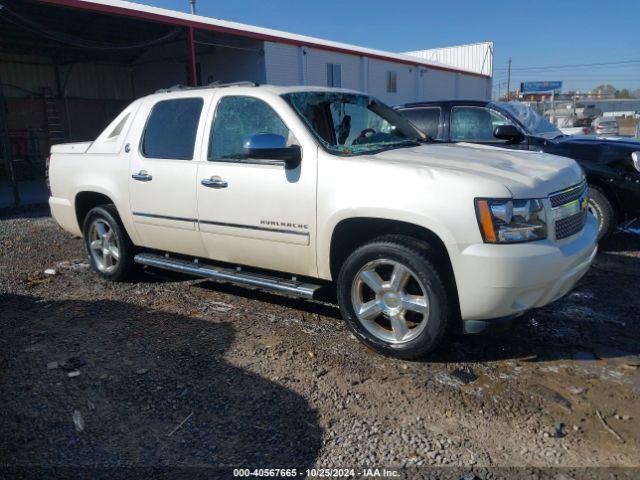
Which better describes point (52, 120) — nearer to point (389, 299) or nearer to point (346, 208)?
point (346, 208)

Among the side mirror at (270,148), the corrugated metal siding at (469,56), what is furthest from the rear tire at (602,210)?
the corrugated metal siding at (469,56)

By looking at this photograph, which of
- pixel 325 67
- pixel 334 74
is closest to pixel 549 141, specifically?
pixel 325 67

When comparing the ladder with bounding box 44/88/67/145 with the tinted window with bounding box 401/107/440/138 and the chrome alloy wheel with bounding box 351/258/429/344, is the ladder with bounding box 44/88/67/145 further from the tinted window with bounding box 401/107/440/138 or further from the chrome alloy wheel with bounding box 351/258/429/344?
the chrome alloy wheel with bounding box 351/258/429/344

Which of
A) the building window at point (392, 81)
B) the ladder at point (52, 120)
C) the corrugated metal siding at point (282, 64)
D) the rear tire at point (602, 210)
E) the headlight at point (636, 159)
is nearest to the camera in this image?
the headlight at point (636, 159)

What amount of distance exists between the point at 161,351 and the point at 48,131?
17.9 m

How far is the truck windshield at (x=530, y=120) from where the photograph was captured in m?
6.89

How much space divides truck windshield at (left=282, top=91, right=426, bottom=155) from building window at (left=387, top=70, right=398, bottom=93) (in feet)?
59.1

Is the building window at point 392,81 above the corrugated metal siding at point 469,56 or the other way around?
the other way around

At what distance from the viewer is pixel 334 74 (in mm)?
18797

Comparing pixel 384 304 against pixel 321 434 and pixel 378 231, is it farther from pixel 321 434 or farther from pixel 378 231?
pixel 321 434

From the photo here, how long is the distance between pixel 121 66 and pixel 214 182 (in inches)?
754

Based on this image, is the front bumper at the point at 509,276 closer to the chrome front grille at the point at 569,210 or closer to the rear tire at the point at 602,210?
the chrome front grille at the point at 569,210

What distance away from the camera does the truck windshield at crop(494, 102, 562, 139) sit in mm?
6887

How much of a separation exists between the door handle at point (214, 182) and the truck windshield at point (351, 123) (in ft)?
2.66
